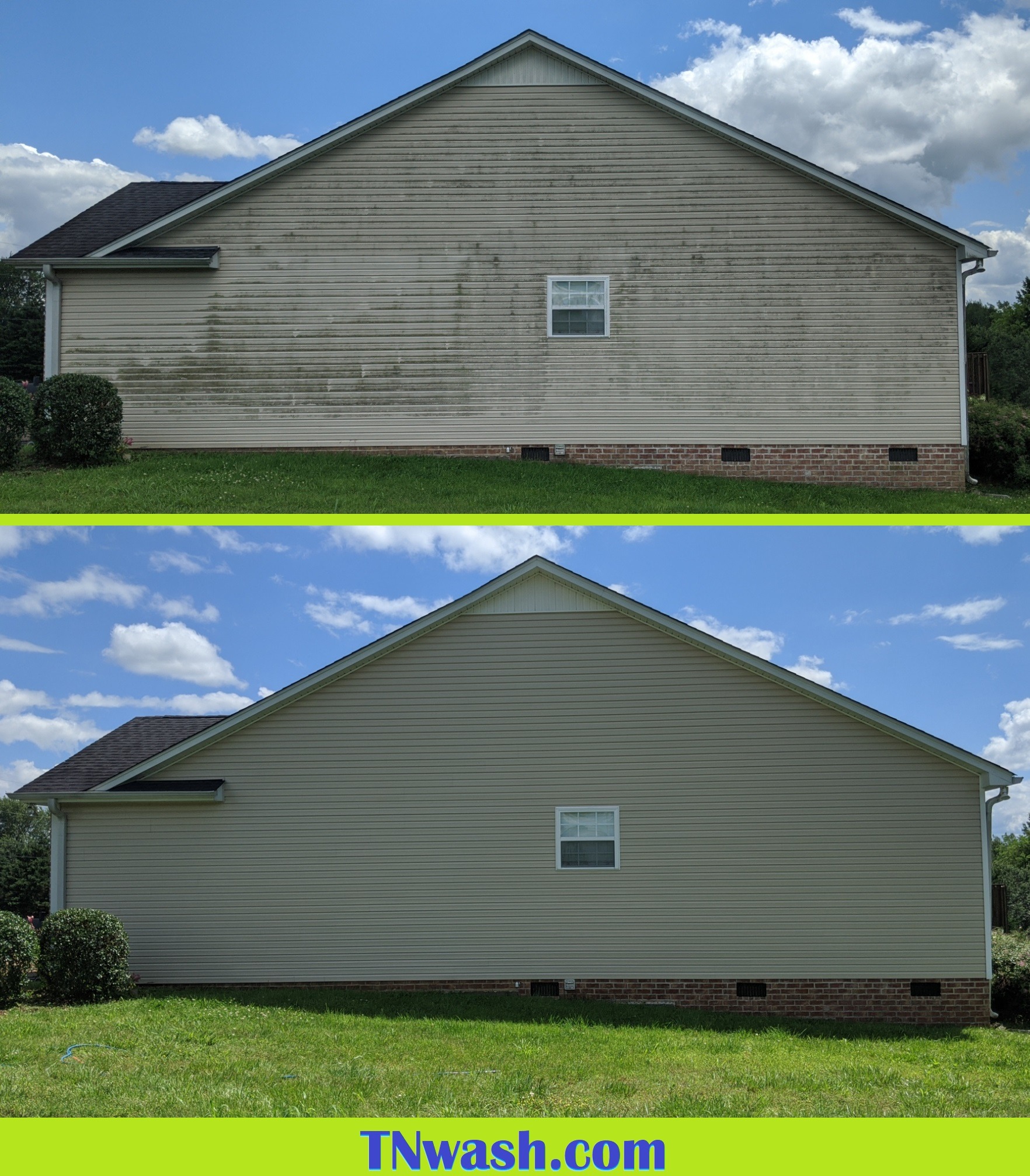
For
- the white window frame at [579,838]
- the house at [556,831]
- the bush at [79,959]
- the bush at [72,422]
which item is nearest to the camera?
the bush at [79,959]

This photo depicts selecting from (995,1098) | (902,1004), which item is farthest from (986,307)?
(995,1098)

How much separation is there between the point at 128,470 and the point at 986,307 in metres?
63.1

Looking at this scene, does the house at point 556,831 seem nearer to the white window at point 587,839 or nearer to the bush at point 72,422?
the white window at point 587,839

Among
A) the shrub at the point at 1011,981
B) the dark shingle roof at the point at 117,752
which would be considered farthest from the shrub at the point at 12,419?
the shrub at the point at 1011,981

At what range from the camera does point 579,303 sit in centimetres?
1916

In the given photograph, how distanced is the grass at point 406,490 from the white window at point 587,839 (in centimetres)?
433

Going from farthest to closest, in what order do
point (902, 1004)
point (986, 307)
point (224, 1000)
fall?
point (986, 307) < point (902, 1004) < point (224, 1000)

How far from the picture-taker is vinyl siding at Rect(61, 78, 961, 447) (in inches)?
749

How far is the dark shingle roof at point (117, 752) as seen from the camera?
16.3 m

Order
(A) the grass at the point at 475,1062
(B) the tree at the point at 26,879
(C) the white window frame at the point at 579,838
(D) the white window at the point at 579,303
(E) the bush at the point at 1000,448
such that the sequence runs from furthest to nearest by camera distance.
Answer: (B) the tree at the point at 26,879 → (E) the bush at the point at 1000,448 → (D) the white window at the point at 579,303 → (C) the white window frame at the point at 579,838 → (A) the grass at the point at 475,1062

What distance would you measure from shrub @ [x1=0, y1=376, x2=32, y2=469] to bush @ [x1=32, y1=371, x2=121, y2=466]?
0.87 feet

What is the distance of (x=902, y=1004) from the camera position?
15344 mm

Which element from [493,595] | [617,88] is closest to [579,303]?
[617,88]

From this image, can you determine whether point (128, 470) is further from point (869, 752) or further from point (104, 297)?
point (869, 752)
